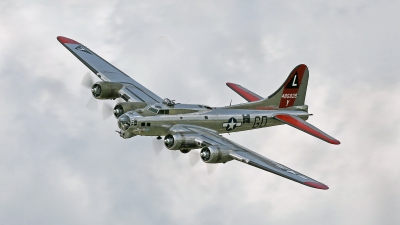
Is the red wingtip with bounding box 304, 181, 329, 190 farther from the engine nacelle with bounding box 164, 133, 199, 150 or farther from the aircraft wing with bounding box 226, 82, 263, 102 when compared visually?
the aircraft wing with bounding box 226, 82, 263, 102

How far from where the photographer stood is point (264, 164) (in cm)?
4450

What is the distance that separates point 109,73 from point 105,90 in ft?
12.7

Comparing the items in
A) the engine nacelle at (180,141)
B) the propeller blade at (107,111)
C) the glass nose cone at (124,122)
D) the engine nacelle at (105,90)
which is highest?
the engine nacelle at (105,90)

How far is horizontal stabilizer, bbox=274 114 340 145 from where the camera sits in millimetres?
48478

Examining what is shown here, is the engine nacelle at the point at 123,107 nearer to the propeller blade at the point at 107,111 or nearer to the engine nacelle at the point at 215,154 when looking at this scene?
the propeller blade at the point at 107,111

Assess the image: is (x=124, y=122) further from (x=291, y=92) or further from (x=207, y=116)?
(x=291, y=92)

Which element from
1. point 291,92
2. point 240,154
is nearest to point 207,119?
point 240,154

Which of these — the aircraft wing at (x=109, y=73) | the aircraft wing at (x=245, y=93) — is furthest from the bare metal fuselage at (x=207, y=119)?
the aircraft wing at (x=109, y=73)

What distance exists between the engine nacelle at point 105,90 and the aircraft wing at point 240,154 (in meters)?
7.22

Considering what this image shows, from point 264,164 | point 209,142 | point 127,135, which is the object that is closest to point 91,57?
point 127,135

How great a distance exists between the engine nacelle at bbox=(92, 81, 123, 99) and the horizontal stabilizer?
1191 cm

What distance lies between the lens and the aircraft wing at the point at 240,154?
43.1 m

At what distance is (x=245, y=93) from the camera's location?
5656 centimetres

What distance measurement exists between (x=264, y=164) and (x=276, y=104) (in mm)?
10434
